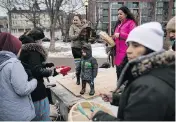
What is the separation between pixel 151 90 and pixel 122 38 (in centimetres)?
281

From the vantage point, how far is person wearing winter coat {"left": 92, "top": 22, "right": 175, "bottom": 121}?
1311 mm

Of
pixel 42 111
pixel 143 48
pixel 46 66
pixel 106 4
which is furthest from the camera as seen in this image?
pixel 106 4

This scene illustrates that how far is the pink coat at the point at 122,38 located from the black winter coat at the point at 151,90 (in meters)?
2.57

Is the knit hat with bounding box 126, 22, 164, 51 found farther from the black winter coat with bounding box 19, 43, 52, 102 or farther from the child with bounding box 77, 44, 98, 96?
the child with bounding box 77, 44, 98, 96

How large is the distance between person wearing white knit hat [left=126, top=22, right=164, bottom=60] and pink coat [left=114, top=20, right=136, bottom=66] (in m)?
2.38

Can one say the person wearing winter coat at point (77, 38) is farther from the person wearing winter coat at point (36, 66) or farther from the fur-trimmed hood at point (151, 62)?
the fur-trimmed hood at point (151, 62)

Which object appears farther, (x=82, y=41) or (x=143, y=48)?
(x=82, y=41)

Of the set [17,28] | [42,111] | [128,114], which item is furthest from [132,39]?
[17,28]

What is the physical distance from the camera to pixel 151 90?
4.27 feet

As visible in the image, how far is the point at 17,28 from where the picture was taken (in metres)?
76.9

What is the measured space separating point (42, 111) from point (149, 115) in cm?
204

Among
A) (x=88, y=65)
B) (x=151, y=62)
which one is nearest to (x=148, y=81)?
(x=151, y=62)

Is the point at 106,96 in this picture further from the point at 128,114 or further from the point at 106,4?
the point at 106,4

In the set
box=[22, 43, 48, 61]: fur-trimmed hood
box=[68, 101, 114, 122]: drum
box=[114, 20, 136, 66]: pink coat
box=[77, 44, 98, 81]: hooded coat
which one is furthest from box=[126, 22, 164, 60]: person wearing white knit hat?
box=[77, 44, 98, 81]: hooded coat
